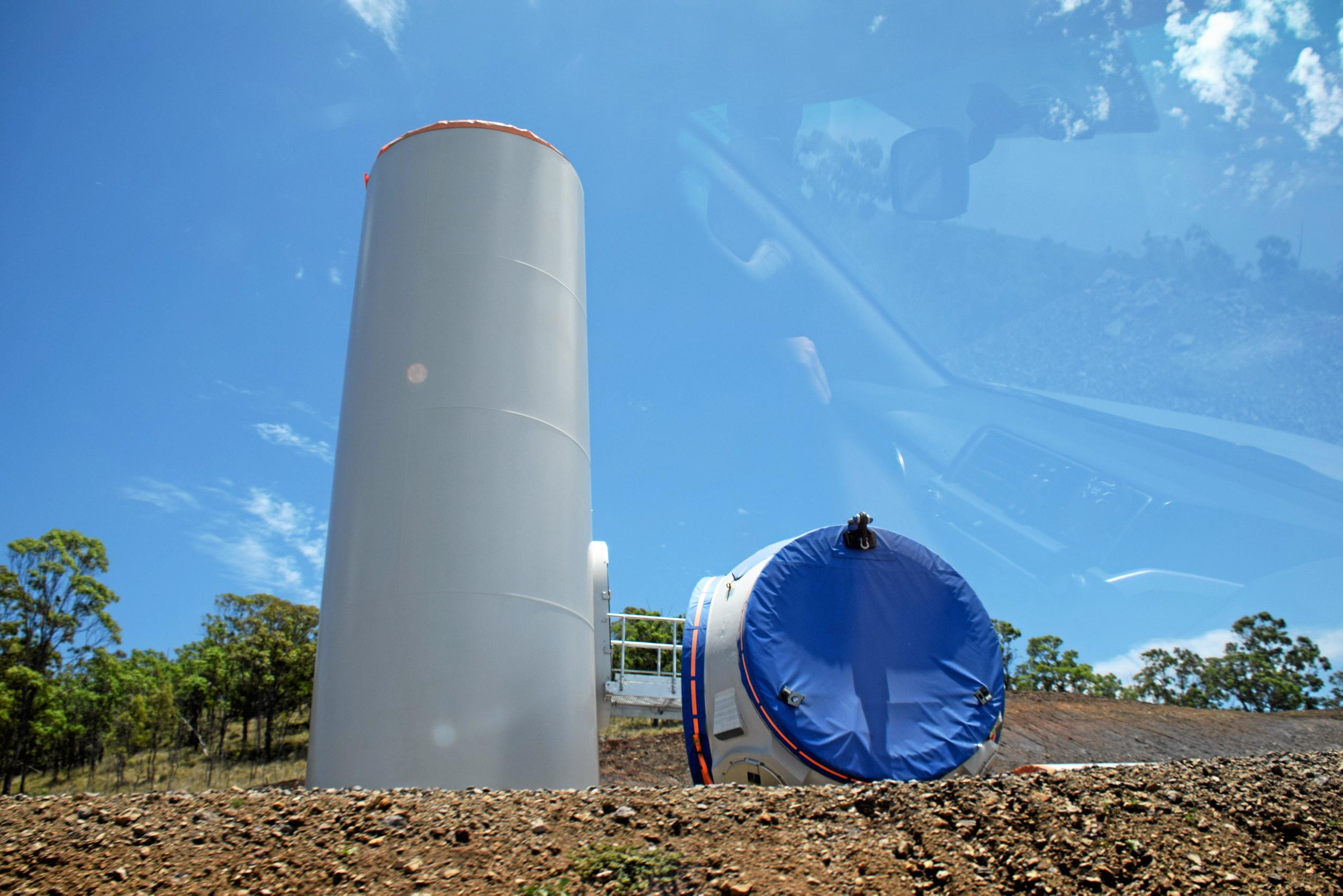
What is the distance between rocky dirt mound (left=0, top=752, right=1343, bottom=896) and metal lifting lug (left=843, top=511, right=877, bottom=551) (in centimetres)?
357

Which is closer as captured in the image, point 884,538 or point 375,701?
point 375,701

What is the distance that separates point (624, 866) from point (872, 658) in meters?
4.72

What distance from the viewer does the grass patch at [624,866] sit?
3.58 m

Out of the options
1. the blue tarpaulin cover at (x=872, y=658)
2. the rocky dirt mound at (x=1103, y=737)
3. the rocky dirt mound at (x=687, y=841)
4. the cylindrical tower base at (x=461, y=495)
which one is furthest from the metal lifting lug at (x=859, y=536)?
the rocky dirt mound at (x=1103, y=737)

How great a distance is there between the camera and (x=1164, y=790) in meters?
4.88

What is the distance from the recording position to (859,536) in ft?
27.3

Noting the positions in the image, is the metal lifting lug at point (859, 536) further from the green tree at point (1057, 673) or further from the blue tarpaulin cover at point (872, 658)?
the green tree at point (1057, 673)

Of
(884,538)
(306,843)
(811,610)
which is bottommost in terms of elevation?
(306,843)

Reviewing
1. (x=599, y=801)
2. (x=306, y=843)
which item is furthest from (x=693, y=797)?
(x=306, y=843)

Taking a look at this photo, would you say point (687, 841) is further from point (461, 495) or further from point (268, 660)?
point (268, 660)

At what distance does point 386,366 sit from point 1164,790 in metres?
Result: 7.20

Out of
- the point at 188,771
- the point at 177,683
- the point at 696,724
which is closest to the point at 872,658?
the point at 696,724

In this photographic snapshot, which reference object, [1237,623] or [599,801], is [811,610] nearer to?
[599,801]

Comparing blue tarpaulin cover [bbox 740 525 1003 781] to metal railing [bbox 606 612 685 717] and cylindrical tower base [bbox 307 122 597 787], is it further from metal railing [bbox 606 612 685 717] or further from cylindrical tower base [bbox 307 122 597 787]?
metal railing [bbox 606 612 685 717]
